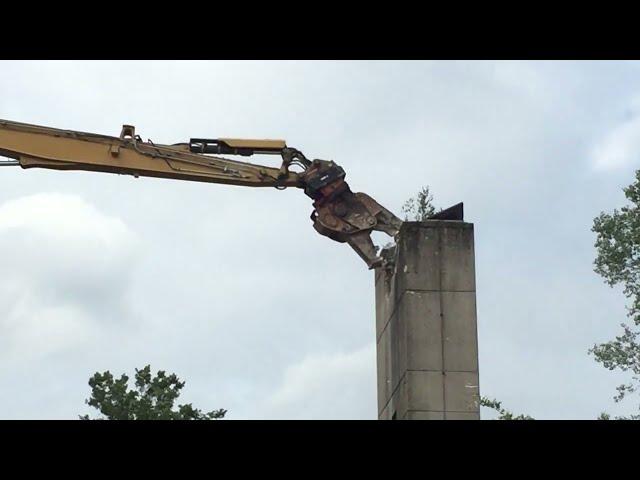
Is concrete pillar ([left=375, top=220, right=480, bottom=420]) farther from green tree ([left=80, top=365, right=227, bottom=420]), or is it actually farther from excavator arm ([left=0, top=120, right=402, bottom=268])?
green tree ([left=80, top=365, right=227, bottom=420])

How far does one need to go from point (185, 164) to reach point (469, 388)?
5850mm

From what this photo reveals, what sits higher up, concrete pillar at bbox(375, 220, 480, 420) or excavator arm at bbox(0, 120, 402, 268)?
excavator arm at bbox(0, 120, 402, 268)

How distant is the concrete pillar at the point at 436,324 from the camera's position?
2066 centimetres

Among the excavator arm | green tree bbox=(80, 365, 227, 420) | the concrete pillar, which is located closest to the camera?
the concrete pillar

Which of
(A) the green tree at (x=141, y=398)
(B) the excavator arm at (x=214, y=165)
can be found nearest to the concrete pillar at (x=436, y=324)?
(B) the excavator arm at (x=214, y=165)

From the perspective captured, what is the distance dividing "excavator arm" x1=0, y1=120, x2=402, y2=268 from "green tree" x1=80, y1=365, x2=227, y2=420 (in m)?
27.1

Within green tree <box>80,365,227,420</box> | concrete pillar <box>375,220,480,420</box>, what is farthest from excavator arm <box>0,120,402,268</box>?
green tree <box>80,365,227,420</box>

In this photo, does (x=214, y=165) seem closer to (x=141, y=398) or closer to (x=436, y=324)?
(x=436, y=324)

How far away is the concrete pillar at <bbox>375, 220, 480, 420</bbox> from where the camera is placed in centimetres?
2066

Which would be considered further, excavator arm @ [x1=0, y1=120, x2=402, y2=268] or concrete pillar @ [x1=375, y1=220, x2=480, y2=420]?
excavator arm @ [x1=0, y1=120, x2=402, y2=268]

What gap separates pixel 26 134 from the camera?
72.0ft

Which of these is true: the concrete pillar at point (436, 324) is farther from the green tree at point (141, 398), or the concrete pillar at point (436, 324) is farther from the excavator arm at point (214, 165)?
the green tree at point (141, 398)

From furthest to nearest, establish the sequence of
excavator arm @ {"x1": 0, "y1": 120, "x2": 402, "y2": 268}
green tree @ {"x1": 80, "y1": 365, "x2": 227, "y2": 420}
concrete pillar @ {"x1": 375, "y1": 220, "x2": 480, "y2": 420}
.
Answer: green tree @ {"x1": 80, "y1": 365, "x2": 227, "y2": 420} < excavator arm @ {"x1": 0, "y1": 120, "x2": 402, "y2": 268} < concrete pillar @ {"x1": 375, "y1": 220, "x2": 480, "y2": 420}
